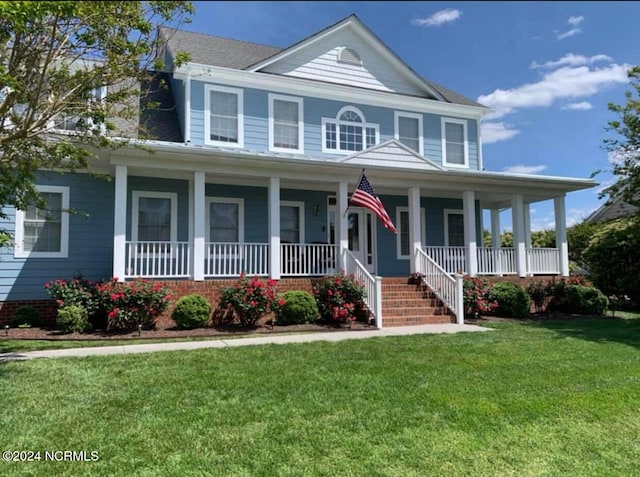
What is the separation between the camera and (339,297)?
A: 33.9 ft

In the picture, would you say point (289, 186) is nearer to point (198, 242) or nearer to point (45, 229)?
point (198, 242)

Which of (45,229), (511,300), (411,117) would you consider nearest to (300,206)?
(411,117)

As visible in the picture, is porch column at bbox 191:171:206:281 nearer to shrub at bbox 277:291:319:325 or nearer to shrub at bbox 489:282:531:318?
shrub at bbox 277:291:319:325

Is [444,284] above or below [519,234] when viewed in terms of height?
below

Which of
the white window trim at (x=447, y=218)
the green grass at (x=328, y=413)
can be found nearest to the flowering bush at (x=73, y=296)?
the green grass at (x=328, y=413)

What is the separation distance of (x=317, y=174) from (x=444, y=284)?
4287mm

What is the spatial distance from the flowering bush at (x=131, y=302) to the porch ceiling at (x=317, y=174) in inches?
106

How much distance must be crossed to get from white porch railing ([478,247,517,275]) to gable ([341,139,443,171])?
2.89 metres

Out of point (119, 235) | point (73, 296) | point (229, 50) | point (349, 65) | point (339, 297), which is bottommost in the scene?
point (339, 297)

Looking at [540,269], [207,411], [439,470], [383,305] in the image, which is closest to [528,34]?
[439,470]

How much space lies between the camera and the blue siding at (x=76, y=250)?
10.5 metres

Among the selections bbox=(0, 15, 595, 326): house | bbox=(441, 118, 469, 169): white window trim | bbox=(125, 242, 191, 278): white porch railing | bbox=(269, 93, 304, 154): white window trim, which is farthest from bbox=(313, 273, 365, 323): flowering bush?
bbox=(441, 118, 469, 169): white window trim

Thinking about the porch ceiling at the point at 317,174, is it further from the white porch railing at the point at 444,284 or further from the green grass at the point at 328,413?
the green grass at the point at 328,413

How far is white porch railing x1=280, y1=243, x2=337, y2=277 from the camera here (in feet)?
37.9
